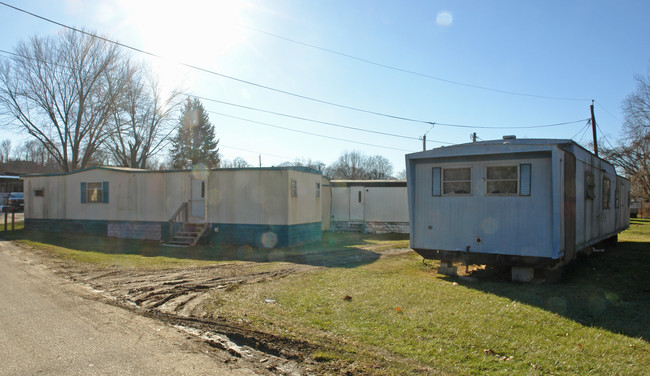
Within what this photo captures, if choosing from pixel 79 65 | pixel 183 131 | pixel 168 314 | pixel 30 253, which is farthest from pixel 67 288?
pixel 183 131

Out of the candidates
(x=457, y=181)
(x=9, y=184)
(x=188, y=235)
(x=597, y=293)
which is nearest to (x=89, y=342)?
(x=457, y=181)

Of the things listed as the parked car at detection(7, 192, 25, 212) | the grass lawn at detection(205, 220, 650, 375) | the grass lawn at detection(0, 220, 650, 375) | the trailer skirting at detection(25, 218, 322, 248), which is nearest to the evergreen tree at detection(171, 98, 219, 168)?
the parked car at detection(7, 192, 25, 212)

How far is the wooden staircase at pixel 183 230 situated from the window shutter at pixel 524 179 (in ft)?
38.2

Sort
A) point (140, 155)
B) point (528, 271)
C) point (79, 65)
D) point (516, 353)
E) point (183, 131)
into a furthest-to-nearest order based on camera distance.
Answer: point (183, 131) → point (140, 155) → point (79, 65) → point (528, 271) → point (516, 353)

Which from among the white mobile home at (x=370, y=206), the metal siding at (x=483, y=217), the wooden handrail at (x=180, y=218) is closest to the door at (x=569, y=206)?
the metal siding at (x=483, y=217)

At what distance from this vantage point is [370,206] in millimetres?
22797

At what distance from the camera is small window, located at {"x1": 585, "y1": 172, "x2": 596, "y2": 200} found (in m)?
10.7

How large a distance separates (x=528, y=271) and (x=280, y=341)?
6067mm

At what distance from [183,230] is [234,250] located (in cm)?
318

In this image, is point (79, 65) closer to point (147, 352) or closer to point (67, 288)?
point (67, 288)

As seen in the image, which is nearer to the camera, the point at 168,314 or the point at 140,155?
the point at 168,314

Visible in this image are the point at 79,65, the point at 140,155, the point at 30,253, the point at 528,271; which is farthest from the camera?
the point at 140,155

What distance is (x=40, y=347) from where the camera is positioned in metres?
4.90

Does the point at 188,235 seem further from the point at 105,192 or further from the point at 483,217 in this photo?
the point at 483,217
